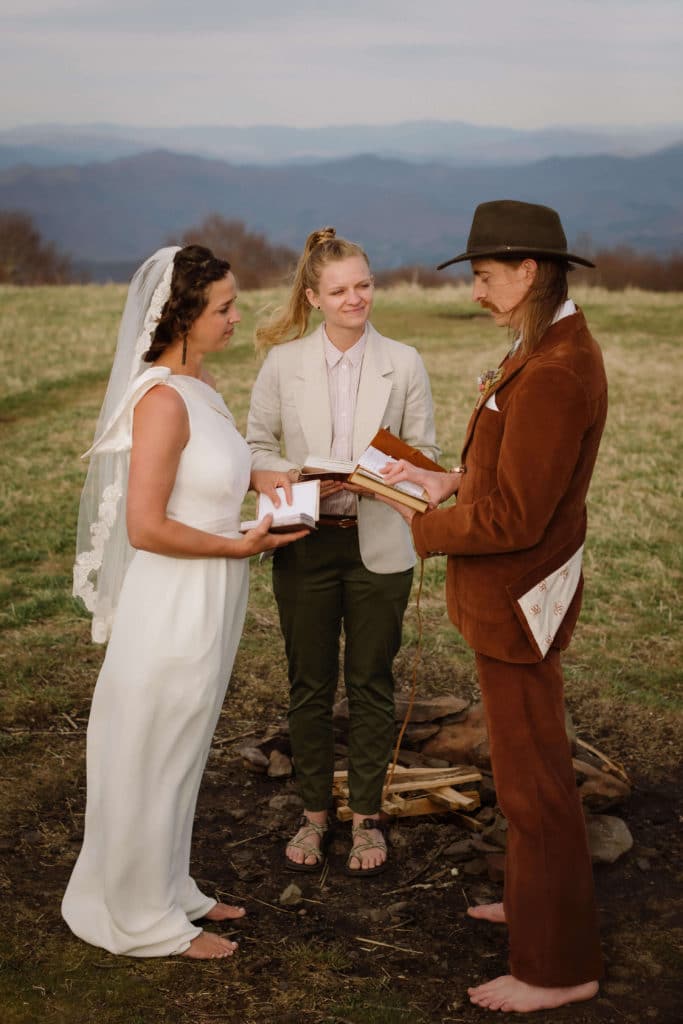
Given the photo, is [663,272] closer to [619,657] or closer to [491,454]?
[619,657]

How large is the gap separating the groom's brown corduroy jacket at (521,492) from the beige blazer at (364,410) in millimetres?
875

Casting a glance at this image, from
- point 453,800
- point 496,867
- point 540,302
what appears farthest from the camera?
point 453,800

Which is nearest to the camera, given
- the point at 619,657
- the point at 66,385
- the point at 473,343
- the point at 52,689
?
the point at 52,689

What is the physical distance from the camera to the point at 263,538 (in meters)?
4.29

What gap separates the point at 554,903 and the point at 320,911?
4.00ft

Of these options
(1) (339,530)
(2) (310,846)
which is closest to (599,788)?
(2) (310,846)

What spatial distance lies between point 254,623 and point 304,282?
3.75 m

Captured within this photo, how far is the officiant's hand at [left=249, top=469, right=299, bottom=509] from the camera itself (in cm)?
454

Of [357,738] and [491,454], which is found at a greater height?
[491,454]

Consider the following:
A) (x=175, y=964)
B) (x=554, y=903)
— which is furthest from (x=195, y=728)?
(x=554, y=903)

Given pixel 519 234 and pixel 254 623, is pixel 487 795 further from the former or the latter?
pixel 519 234

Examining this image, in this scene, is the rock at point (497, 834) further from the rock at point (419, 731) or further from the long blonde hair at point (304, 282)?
the long blonde hair at point (304, 282)

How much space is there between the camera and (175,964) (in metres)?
4.29

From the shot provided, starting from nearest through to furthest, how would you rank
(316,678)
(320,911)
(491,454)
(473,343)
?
(491,454) < (320,911) < (316,678) < (473,343)
